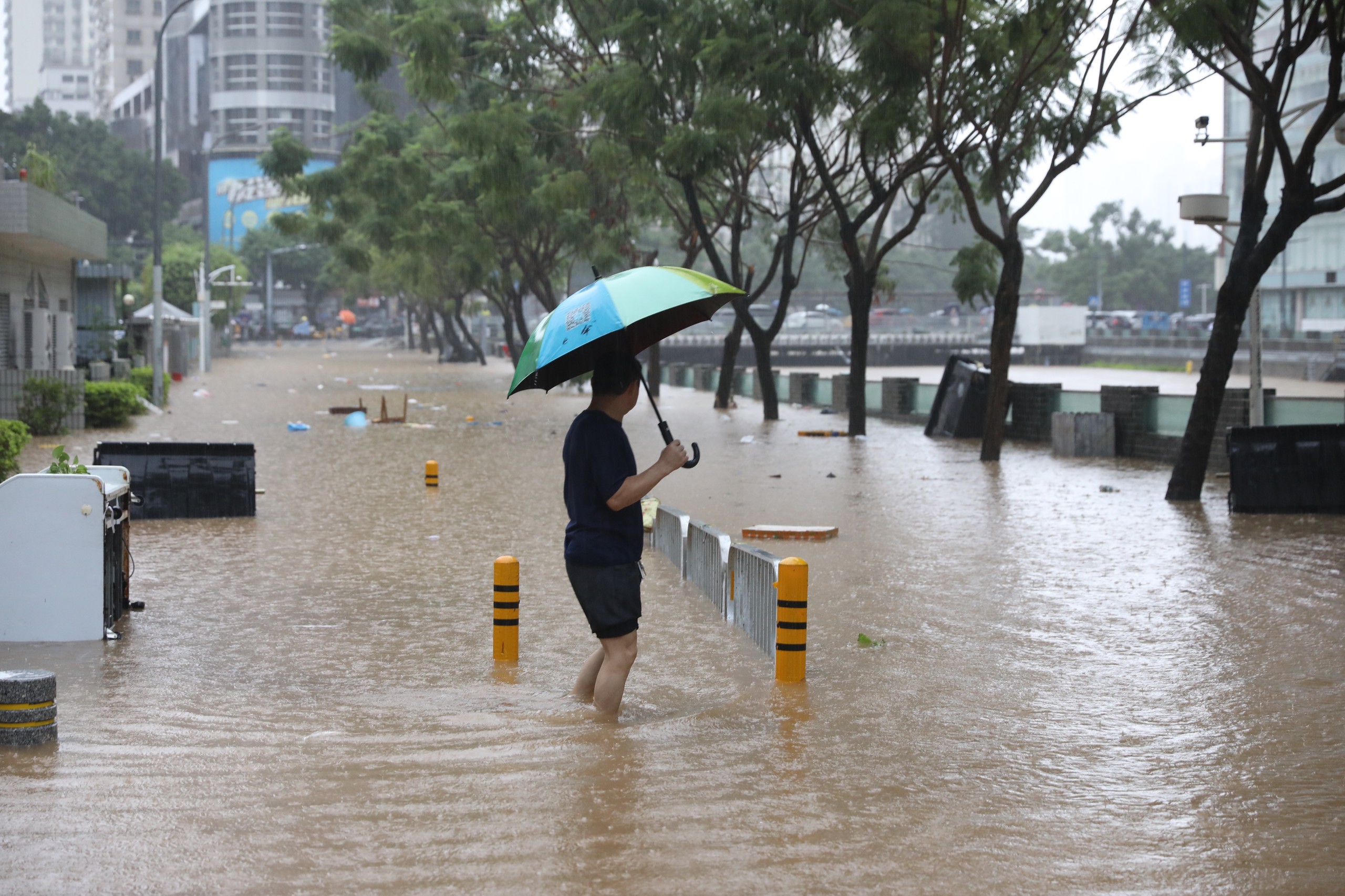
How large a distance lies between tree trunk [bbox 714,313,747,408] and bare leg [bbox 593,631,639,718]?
28064 millimetres

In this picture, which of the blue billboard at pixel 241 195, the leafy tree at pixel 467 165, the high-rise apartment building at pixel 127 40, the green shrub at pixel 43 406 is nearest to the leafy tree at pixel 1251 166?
the leafy tree at pixel 467 165

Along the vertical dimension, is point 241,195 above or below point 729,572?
above

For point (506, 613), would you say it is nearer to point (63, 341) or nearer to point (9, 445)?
point (9, 445)

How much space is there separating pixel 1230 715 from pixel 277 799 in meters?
4.44

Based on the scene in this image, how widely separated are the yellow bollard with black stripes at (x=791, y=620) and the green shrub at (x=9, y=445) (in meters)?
10.4

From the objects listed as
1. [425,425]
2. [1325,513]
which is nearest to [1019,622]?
[1325,513]

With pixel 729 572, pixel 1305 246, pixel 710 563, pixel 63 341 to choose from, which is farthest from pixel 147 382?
pixel 1305 246

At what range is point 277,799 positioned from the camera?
5.38m

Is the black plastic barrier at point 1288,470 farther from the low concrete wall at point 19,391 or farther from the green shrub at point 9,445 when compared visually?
the low concrete wall at point 19,391

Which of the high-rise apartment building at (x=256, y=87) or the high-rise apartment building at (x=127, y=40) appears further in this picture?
the high-rise apartment building at (x=127, y=40)

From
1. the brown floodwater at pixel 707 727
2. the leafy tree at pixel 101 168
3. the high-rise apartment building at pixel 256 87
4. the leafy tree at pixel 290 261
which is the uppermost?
the high-rise apartment building at pixel 256 87

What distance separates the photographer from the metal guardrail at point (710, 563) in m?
9.38

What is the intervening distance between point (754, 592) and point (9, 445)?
34.0 feet

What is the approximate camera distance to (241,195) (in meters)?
123
